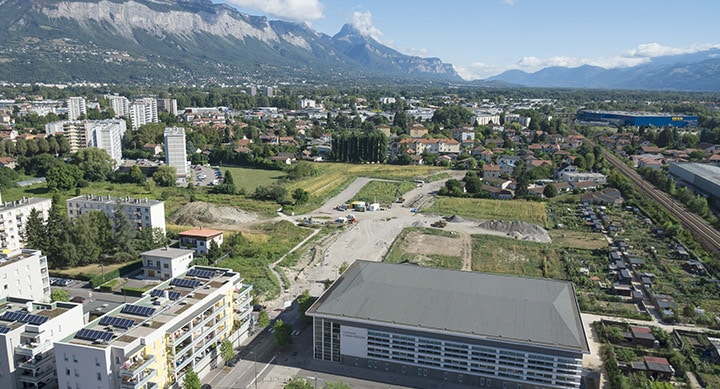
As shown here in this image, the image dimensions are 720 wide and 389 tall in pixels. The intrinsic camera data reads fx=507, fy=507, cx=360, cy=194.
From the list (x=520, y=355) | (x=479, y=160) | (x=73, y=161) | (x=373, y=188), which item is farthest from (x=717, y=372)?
(x=73, y=161)

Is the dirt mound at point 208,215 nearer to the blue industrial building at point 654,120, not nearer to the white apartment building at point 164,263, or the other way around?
the white apartment building at point 164,263

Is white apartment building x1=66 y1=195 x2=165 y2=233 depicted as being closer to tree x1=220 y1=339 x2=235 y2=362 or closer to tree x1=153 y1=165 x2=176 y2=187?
tree x1=153 y1=165 x2=176 y2=187

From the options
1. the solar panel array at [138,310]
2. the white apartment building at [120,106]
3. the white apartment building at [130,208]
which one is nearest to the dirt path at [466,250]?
the solar panel array at [138,310]

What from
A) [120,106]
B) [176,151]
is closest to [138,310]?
[176,151]

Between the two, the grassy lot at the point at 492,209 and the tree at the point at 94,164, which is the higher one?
the tree at the point at 94,164

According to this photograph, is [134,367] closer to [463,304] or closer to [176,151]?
[463,304]

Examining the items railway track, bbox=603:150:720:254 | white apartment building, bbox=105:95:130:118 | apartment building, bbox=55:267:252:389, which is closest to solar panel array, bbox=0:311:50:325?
apartment building, bbox=55:267:252:389
